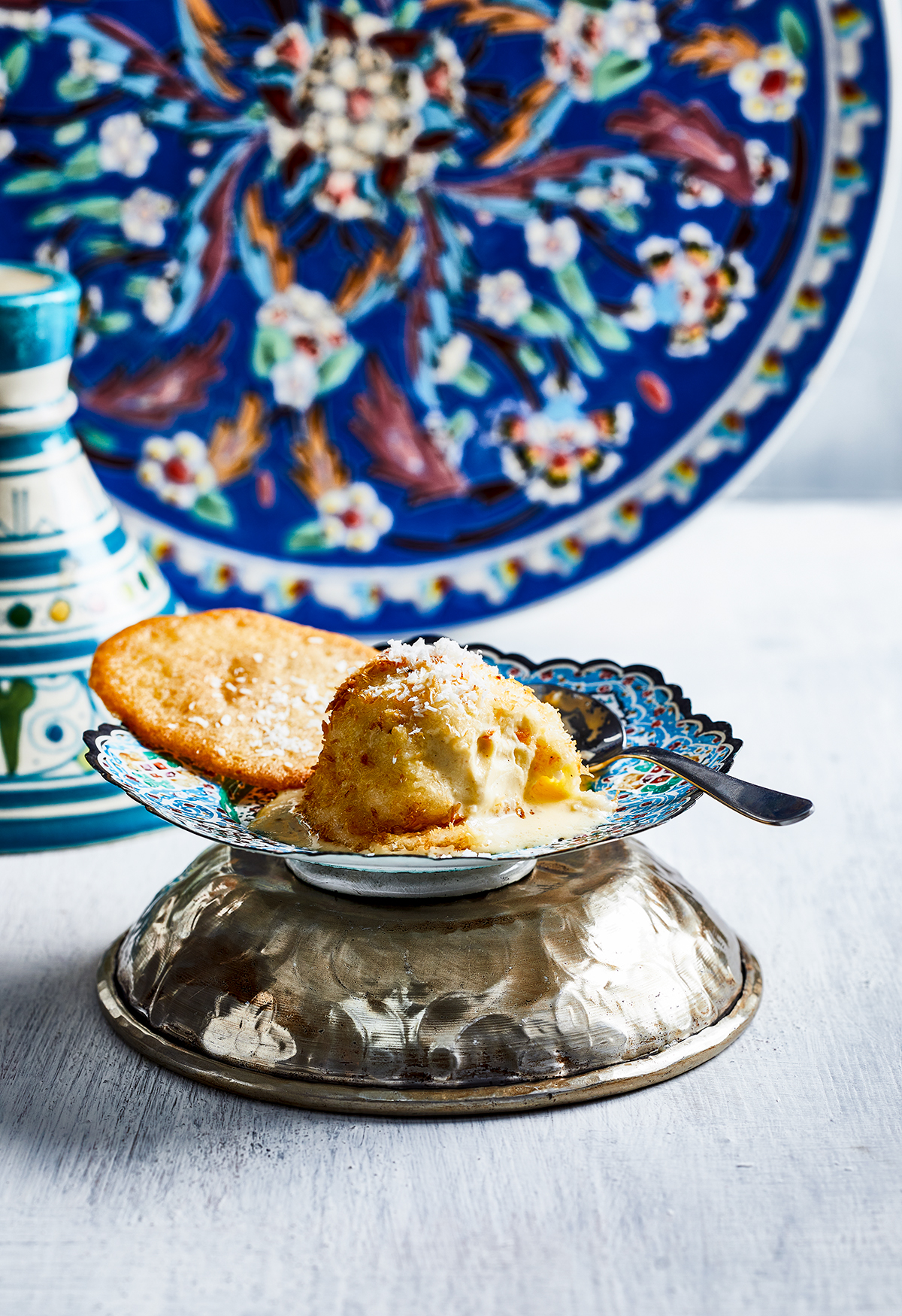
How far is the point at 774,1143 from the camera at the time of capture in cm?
53

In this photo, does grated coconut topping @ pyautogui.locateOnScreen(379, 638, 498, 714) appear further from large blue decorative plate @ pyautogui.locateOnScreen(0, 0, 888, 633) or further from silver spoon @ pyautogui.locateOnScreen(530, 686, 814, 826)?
large blue decorative plate @ pyautogui.locateOnScreen(0, 0, 888, 633)

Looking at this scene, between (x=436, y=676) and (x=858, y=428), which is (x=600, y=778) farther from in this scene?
(x=858, y=428)

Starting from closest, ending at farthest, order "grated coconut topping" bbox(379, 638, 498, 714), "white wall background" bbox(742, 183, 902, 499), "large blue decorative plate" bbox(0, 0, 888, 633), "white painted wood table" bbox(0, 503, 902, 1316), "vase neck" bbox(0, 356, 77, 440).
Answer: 1. "white painted wood table" bbox(0, 503, 902, 1316)
2. "grated coconut topping" bbox(379, 638, 498, 714)
3. "vase neck" bbox(0, 356, 77, 440)
4. "large blue decorative plate" bbox(0, 0, 888, 633)
5. "white wall background" bbox(742, 183, 902, 499)

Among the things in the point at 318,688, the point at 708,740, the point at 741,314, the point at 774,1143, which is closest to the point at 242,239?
the point at 741,314

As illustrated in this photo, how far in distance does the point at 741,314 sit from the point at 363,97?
29cm

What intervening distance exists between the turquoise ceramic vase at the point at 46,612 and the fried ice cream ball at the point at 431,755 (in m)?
0.24

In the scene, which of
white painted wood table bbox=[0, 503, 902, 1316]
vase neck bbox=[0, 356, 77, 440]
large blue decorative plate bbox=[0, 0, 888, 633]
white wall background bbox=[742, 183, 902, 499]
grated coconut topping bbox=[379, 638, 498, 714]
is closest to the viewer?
white painted wood table bbox=[0, 503, 902, 1316]

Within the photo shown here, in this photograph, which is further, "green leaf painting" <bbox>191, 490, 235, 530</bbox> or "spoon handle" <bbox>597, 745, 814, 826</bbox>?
"green leaf painting" <bbox>191, 490, 235, 530</bbox>

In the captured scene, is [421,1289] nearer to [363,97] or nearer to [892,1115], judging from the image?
[892,1115]

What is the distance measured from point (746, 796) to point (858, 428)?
1.00 metres

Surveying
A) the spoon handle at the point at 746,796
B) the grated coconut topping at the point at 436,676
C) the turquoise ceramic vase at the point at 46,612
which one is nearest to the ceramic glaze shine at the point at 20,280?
the turquoise ceramic vase at the point at 46,612

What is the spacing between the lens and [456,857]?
0.51m

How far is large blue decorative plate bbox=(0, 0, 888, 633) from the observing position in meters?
1.01

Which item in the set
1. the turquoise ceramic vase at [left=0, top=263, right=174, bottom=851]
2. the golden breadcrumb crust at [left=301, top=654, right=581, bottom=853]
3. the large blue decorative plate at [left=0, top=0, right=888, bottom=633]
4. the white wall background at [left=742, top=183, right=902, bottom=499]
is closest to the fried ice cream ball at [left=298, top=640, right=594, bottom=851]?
the golden breadcrumb crust at [left=301, top=654, right=581, bottom=853]
